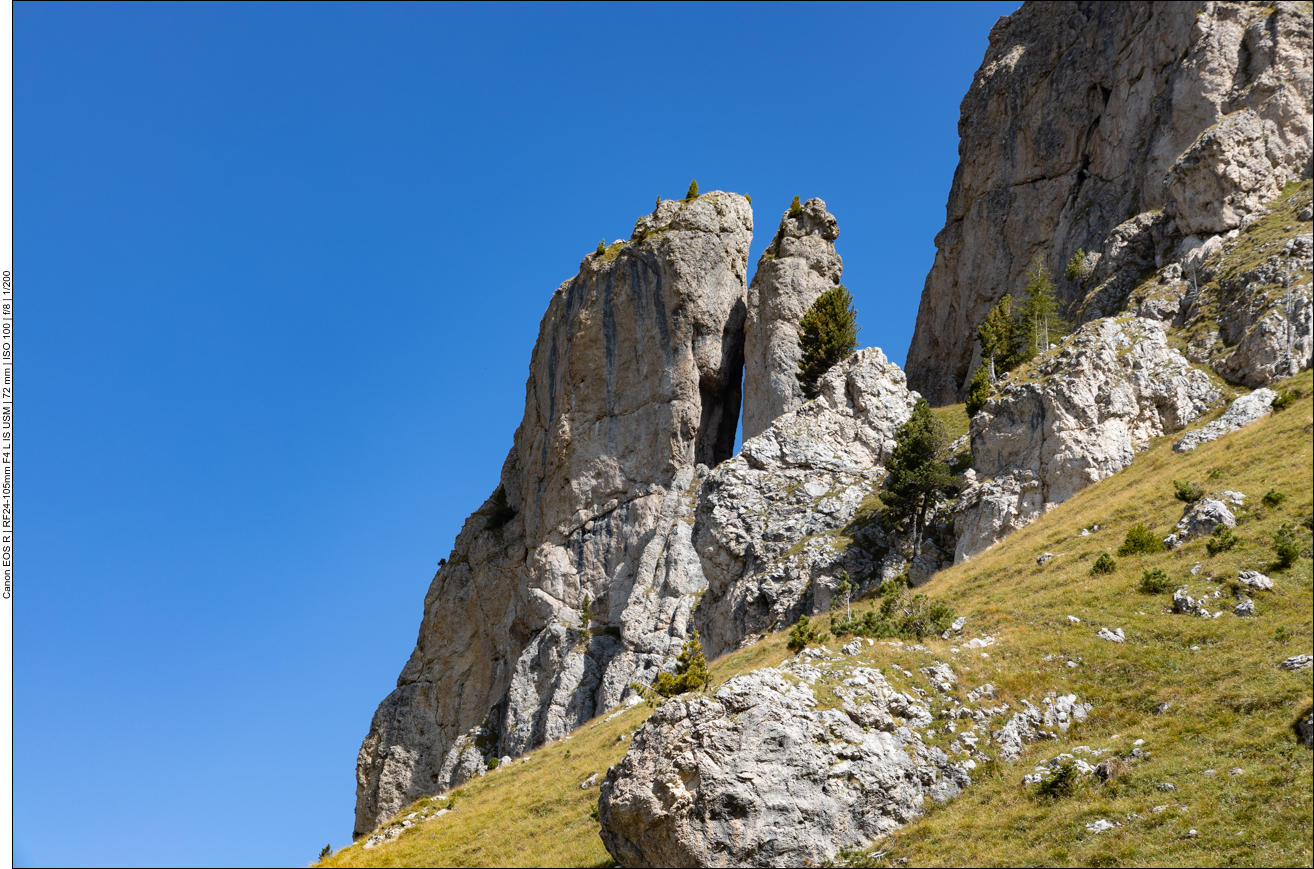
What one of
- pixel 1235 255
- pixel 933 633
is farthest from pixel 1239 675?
pixel 1235 255

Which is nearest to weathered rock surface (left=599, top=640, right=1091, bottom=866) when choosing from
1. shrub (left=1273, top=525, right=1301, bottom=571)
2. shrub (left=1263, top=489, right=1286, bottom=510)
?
shrub (left=1273, top=525, right=1301, bottom=571)

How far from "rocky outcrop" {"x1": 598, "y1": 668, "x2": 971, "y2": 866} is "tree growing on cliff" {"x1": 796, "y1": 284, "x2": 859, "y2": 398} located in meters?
50.6

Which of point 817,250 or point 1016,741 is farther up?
point 817,250

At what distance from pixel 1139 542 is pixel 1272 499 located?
5016 mm

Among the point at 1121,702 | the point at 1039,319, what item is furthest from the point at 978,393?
the point at 1121,702

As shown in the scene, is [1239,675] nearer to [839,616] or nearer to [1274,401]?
[839,616]

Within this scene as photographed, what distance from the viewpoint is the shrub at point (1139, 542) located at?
140ft

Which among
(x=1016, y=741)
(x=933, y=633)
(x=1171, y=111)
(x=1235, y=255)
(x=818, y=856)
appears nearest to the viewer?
(x=818, y=856)

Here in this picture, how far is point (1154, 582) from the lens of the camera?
38.6 m

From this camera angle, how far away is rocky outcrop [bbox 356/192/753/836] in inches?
3167

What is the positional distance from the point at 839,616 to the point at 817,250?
1819 inches

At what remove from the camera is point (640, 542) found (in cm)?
8262

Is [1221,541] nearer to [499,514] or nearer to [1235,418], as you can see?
[1235,418]

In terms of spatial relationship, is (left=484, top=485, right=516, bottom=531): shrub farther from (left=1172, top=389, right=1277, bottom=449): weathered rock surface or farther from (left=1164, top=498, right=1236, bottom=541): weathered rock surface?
(left=1164, top=498, right=1236, bottom=541): weathered rock surface
